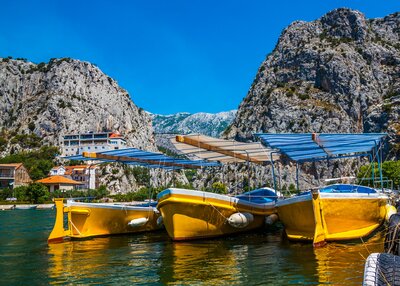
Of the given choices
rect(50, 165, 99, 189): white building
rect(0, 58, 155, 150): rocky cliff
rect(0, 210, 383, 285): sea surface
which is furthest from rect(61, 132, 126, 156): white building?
rect(0, 210, 383, 285): sea surface

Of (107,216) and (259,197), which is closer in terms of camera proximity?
(107,216)

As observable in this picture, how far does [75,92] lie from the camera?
146 m

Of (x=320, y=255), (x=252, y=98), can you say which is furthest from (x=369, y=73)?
(x=320, y=255)

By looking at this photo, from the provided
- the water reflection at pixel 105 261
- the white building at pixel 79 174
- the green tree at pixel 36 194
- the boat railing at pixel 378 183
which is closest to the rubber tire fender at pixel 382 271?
the water reflection at pixel 105 261

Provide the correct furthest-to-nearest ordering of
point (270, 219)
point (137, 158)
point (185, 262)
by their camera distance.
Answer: point (137, 158), point (270, 219), point (185, 262)

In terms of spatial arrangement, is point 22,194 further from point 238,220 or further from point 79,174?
point 238,220

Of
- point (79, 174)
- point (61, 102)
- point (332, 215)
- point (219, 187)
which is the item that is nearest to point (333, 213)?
point (332, 215)

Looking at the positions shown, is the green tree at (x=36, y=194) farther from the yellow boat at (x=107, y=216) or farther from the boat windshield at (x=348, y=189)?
the boat windshield at (x=348, y=189)

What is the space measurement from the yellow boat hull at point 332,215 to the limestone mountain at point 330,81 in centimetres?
8448

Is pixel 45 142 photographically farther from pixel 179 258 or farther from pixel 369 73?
pixel 179 258

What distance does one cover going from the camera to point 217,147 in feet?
64.4

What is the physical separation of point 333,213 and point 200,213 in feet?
18.6

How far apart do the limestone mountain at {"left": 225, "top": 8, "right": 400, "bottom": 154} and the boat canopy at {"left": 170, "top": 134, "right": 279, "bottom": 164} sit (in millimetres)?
80802

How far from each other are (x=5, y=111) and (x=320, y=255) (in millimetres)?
150575
